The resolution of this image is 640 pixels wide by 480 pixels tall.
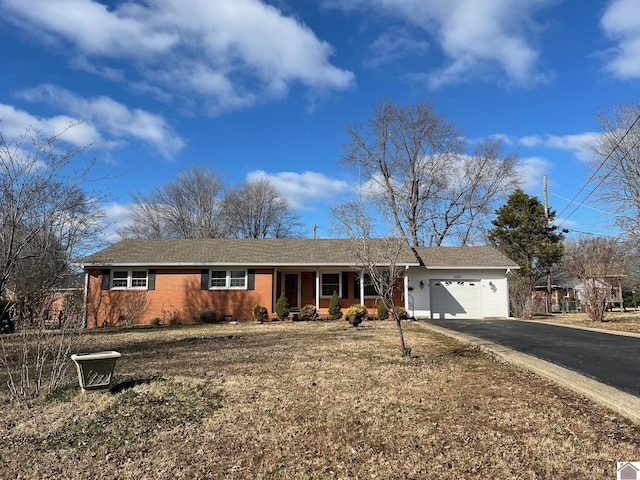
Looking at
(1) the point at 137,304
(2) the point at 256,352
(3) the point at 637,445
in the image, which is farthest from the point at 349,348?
(1) the point at 137,304

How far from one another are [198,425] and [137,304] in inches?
633

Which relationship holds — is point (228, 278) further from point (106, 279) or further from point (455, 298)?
point (455, 298)

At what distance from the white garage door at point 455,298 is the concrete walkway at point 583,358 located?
271 inches

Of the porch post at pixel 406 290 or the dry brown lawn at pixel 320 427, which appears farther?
the porch post at pixel 406 290

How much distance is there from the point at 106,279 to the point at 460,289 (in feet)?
53.3

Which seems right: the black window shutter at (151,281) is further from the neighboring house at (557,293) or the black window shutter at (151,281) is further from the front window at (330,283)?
the neighboring house at (557,293)

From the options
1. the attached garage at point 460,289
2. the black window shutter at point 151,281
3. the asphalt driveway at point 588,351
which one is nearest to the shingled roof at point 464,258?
the attached garage at point 460,289

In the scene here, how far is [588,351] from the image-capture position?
30.2ft

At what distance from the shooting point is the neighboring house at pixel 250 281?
19344mm

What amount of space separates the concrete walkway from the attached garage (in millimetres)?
6715

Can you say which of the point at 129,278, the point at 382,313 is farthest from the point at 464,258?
the point at 129,278

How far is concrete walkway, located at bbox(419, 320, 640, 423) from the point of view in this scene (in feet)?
18.0

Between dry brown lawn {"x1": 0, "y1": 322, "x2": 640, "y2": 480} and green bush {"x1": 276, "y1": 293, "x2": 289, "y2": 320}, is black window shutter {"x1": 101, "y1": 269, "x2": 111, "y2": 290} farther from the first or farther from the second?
dry brown lawn {"x1": 0, "y1": 322, "x2": 640, "y2": 480}

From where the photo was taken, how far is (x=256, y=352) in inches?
380
